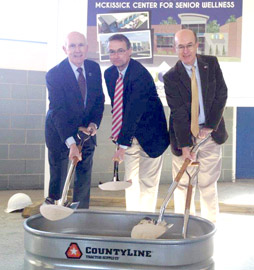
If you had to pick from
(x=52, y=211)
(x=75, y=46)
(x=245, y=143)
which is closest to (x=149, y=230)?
(x=52, y=211)

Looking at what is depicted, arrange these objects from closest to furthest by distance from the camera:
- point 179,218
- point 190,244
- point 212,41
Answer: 1. point 190,244
2. point 179,218
3. point 212,41

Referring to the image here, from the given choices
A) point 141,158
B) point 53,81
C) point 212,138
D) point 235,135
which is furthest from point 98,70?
point 235,135

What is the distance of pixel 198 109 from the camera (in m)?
2.51

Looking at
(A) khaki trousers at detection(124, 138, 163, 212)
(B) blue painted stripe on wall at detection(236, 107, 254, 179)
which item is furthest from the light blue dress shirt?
(B) blue painted stripe on wall at detection(236, 107, 254, 179)

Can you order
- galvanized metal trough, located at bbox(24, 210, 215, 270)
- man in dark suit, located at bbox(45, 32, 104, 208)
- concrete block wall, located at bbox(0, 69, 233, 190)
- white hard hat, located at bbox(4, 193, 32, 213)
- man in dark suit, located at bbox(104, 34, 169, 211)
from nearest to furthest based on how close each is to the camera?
galvanized metal trough, located at bbox(24, 210, 215, 270) < man in dark suit, located at bbox(104, 34, 169, 211) < man in dark suit, located at bbox(45, 32, 104, 208) < white hard hat, located at bbox(4, 193, 32, 213) < concrete block wall, located at bbox(0, 69, 233, 190)

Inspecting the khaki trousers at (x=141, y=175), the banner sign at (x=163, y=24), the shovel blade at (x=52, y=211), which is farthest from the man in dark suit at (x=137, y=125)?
the banner sign at (x=163, y=24)

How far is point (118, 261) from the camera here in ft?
5.65

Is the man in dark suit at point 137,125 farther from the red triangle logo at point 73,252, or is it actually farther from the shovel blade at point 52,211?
the red triangle logo at point 73,252

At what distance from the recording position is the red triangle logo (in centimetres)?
174

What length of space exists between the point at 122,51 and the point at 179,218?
0.92 metres

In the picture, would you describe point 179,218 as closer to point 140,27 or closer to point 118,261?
point 118,261

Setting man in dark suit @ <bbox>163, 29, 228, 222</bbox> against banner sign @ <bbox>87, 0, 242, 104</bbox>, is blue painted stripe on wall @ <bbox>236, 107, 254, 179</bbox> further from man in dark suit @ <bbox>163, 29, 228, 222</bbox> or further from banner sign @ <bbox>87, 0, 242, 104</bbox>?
man in dark suit @ <bbox>163, 29, 228, 222</bbox>

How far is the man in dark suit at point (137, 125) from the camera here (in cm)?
243

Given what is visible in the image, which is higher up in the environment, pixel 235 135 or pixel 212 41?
pixel 212 41
